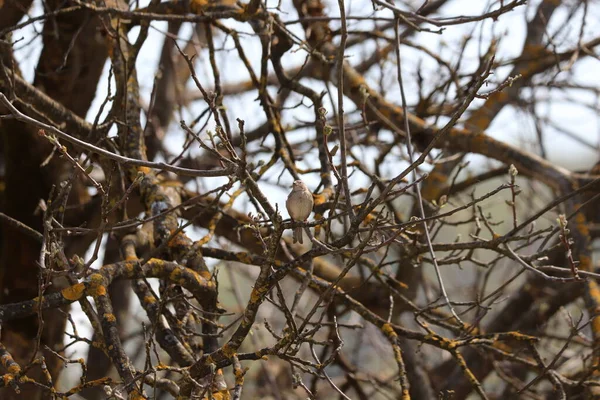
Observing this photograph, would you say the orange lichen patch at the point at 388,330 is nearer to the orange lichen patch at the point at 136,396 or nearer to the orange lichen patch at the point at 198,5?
the orange lichen patch at the point at 136,396

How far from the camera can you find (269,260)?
179 cm

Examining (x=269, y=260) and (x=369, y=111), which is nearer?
(x=269, y=260)

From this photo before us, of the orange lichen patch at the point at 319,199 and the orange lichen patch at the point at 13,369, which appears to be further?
the orange lichen patch at the point at 319,199

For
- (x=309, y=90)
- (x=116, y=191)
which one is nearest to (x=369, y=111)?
(x=309, y=90)

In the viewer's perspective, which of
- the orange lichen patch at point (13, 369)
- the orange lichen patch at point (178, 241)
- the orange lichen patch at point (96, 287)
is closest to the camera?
the orange lichen patch at point (13, 369)

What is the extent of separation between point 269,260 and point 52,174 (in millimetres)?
2855

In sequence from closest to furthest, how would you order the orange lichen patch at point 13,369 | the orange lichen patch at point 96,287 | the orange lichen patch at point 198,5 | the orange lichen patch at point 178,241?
the orange lichen patch at point 13,369 < the orange lichen patch at point 96,287 < the orange lichen patch at point 178,241 < the orange lichen patch at point 198,5

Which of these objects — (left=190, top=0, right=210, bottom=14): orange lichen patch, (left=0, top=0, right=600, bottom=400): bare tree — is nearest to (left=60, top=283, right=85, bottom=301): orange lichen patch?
(left=0, top=0, right=600, bottom=400): bare tree

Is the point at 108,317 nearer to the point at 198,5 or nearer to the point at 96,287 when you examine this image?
the point at 96,287

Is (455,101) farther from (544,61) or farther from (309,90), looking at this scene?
(309,90)

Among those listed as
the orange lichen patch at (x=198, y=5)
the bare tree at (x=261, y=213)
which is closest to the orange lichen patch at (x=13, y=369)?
the bare tree at (x=261, y=213)

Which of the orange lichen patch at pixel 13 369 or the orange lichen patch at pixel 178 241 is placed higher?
the orange lichen patch at pixel 178 241

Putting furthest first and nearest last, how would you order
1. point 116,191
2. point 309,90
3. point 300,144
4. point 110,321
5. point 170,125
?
point 170,125 < point 300,144 < point 309,90 < point 116,191 < point 110,321

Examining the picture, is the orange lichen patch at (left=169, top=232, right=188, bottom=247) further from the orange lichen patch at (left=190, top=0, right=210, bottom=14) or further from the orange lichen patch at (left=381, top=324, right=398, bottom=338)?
the orange lichen patch at (left=190, top=0, right=210, bottom=14)
